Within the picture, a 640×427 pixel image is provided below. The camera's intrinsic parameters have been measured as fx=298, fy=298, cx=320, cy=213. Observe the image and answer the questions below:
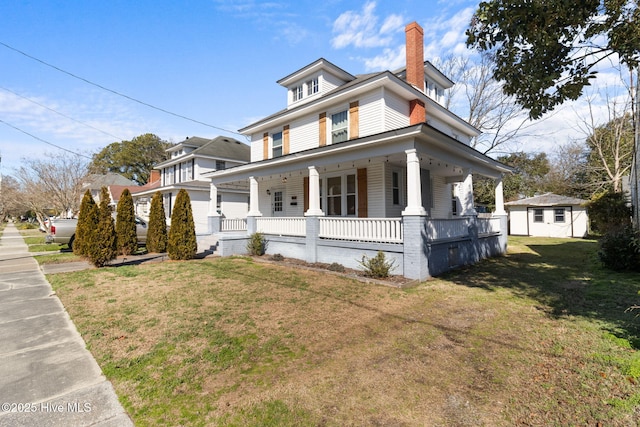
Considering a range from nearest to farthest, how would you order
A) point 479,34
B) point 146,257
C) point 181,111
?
point 479,34, point 146,257, point 181,111

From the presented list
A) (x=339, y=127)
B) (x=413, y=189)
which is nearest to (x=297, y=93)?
(x=339, y=127)

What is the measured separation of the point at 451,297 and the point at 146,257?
12.2m

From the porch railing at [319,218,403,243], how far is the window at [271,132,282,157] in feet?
20.6

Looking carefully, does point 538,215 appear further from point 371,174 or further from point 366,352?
point 366,352

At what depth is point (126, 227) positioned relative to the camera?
527 inches

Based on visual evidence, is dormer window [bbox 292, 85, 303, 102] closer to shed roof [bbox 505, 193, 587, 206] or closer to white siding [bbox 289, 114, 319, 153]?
white siding [bbox 289, 114, 319, 153]

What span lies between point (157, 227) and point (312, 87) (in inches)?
401

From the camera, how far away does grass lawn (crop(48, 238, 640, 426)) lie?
284 cm

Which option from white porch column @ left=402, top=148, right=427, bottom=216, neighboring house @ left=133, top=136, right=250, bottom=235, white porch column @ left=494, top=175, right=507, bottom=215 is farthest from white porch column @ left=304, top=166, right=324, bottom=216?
neighboring house @ left=133, top=136, right=250, bottom=235

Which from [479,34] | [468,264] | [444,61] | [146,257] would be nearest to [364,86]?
[479,34]

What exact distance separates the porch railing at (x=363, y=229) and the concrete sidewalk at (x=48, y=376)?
718 centimetres

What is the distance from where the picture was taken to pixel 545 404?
2.90m

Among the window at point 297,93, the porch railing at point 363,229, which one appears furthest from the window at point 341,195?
the window at point 297,93

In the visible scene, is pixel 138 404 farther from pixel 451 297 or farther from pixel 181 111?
pixel 181 111
